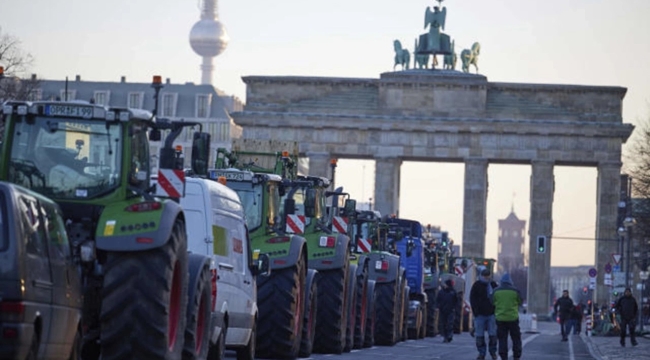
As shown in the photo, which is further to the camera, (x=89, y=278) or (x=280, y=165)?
(x=280, y=165)

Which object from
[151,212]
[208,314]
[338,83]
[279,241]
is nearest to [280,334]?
[279,241]

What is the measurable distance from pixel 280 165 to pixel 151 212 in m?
18.5

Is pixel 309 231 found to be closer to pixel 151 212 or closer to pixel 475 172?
pixel 151 212

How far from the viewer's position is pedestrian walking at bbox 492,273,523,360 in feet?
109

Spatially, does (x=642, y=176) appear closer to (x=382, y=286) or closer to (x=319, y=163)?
(x=382, y=286)

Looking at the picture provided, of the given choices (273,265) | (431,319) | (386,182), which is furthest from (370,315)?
(386,182)

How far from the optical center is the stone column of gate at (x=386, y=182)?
130375 millimetres

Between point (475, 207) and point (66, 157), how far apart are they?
Answer: 11319cm

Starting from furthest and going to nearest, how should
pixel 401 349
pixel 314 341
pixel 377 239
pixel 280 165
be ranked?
pixel 377 239
pixel 401 349
pixel 280 165
pixel 314 341

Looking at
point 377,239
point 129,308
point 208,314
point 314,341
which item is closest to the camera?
point 129,308

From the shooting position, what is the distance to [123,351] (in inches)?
653

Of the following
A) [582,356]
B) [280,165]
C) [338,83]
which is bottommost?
[582,356]

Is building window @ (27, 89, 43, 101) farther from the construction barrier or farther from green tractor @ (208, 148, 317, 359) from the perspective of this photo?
green tractor @ (208, 148, 317, 359)

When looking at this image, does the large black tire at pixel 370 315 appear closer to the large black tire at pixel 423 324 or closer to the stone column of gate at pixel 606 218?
the large black tire at pixel 423 324
